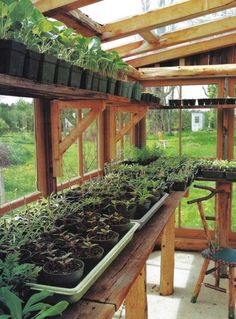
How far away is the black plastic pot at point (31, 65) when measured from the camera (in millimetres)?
1265

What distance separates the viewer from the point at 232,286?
11.3ft

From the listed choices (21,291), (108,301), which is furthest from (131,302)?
(21,291)

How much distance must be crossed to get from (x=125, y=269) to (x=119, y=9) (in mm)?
2725

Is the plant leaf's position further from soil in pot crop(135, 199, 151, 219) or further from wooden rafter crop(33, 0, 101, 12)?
wooden rafter crop(33, 0, 101, 12)

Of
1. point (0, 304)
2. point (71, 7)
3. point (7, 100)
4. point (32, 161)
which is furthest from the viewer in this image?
point (32, 161)

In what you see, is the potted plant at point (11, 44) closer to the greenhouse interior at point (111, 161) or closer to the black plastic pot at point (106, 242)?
the greenhouse interior at point (111, 161)

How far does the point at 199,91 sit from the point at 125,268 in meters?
4.01

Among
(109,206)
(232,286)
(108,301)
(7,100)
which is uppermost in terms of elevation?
(7,100)

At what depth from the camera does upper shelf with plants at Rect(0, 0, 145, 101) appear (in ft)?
3.92

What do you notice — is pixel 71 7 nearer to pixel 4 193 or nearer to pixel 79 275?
pixel 4 193

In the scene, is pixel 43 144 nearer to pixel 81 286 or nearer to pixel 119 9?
pixel 119 9

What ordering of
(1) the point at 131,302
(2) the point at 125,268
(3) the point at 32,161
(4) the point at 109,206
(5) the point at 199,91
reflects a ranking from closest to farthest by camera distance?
(2) the point at 125,268 < (4) the point at 109,206 < (1) the point at 131,302 < (3) the point at 32,161 < (5) the point at 199,91

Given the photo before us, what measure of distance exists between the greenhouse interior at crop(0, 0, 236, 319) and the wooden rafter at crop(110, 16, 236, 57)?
13 mm

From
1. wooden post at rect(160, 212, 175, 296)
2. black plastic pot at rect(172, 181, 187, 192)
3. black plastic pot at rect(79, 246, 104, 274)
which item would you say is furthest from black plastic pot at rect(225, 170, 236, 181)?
black plastic pot at rect(79, 246, 104, 274)
